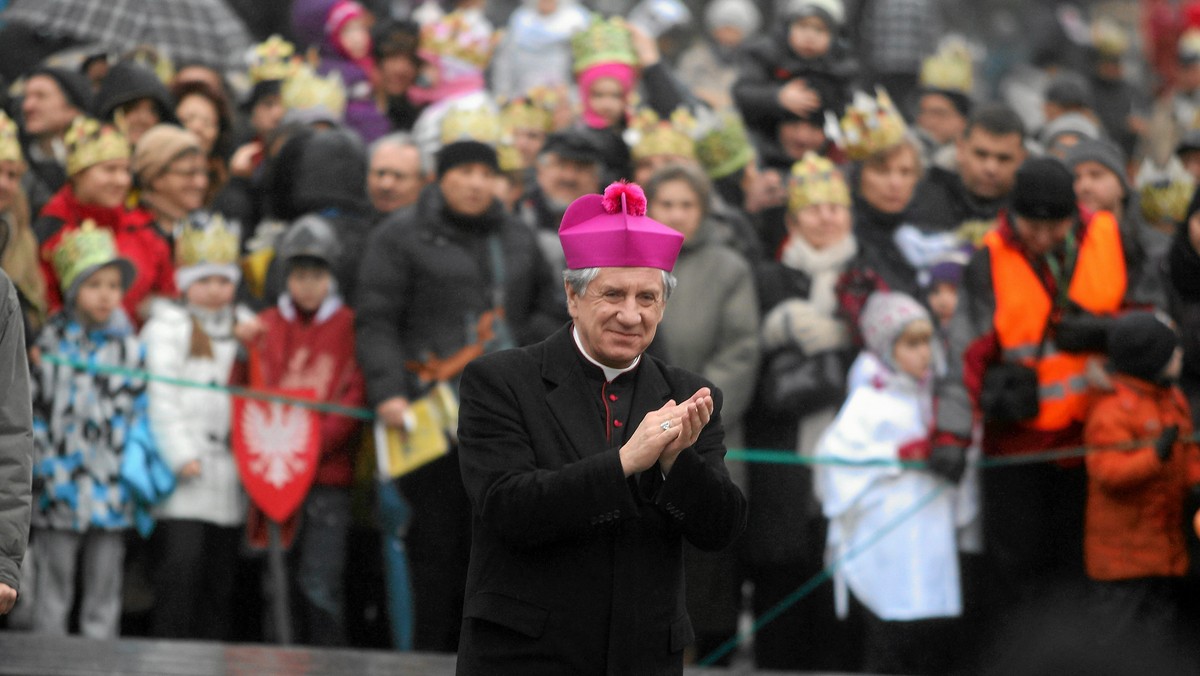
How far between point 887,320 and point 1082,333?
82cm

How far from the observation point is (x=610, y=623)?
4344mm

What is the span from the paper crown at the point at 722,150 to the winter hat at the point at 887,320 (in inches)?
73.6

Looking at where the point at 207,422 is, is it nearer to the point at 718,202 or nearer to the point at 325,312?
the point at 325,312

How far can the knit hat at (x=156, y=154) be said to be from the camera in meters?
8.48

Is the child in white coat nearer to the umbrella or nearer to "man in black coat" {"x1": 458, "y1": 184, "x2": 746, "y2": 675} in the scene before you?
"man in black coat" {"x1": 458, "y1": 184, "x2": 746, "y2": 675}

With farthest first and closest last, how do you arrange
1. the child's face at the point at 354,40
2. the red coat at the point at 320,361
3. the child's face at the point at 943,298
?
the child's face at the point at 354,40 < the child's face at the point at 943,298 < the red coat at the point at 320,361

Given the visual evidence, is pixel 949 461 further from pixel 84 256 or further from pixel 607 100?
pixel 84 256

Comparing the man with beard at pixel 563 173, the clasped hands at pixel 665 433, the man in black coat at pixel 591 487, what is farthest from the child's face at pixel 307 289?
the clasped hands at pixel 665 433

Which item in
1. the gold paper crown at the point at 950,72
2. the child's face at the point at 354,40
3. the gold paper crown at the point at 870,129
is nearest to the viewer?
the gold paper crown at the point at 870,129

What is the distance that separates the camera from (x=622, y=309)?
14.3ft

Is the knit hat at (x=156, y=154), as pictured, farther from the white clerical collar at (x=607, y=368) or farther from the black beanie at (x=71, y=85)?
the white clerical collar at (x=607, y=368)

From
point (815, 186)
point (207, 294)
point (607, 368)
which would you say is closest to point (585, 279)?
point (607, 368)

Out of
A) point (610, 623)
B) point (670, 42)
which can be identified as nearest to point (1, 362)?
point (610, 623)

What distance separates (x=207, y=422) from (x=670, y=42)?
698 centimetres
